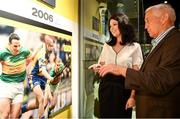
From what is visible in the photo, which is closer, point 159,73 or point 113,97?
point 159,73

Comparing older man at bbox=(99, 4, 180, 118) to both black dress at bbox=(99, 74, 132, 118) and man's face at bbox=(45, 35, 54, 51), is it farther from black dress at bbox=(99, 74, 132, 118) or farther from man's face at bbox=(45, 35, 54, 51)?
man's face at bbox=(45, 35, 54, 51)

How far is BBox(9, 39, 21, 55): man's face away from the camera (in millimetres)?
2063

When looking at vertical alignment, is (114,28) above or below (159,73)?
above

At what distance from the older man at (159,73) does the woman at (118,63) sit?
65 centimetres

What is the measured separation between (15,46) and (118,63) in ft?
3.70

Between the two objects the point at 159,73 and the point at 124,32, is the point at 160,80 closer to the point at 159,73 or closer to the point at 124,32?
the point at 159,73

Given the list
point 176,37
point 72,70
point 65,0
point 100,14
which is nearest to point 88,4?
point 100,14

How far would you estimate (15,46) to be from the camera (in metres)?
2.10

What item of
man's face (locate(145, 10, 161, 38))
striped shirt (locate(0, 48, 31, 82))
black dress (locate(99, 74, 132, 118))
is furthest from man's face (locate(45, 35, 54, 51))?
man's face (locate(145, 10, 161, 38))

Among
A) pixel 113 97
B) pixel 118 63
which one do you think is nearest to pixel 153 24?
pixel 118 63

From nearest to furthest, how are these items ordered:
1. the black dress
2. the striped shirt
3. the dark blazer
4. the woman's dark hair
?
the dark blazer
the striped shirt
the black dress
the woman's dark hair

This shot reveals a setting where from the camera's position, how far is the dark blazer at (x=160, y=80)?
72.5 inches

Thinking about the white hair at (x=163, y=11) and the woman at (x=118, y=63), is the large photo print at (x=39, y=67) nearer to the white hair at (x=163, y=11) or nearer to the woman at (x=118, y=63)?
the woman at (x=118, y=63)

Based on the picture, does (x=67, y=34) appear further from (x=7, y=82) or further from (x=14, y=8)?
(x=7, y=82)
